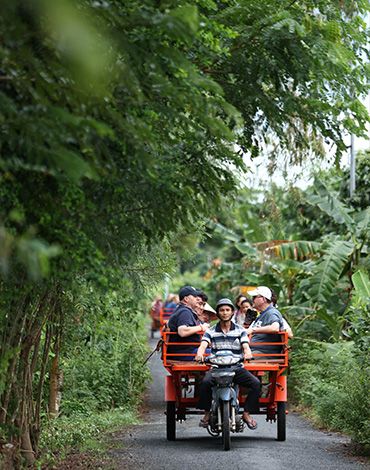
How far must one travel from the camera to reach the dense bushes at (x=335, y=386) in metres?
13.4

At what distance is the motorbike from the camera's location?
12.7 metres

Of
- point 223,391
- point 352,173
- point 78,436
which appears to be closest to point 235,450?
point 223,391

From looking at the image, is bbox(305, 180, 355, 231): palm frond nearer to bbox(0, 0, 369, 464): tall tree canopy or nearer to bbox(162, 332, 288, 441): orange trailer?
bbox(162, 332, 288, 441): orange trailer

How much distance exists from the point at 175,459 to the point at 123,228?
4050 mm

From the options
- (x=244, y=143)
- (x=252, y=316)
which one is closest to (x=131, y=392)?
(x=252, y=316)

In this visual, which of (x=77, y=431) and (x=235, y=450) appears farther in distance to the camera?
(x=77, y=431)

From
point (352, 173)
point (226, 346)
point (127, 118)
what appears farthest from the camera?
point (352, 173)

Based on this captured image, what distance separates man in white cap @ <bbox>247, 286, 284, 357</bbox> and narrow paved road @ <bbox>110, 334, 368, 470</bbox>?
126 cm

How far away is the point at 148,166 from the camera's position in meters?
8.03

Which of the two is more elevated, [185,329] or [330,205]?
[330,205]

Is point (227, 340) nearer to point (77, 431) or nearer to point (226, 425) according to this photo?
point (226, 425)

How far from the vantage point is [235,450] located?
1269cm

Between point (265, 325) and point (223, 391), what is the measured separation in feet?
5.17

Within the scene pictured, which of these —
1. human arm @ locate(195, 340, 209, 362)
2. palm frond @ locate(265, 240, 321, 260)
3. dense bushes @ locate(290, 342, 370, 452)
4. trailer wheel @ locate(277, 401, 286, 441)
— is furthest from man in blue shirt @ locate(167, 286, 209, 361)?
palm frond @ locate(265, 240, 321, 260)
